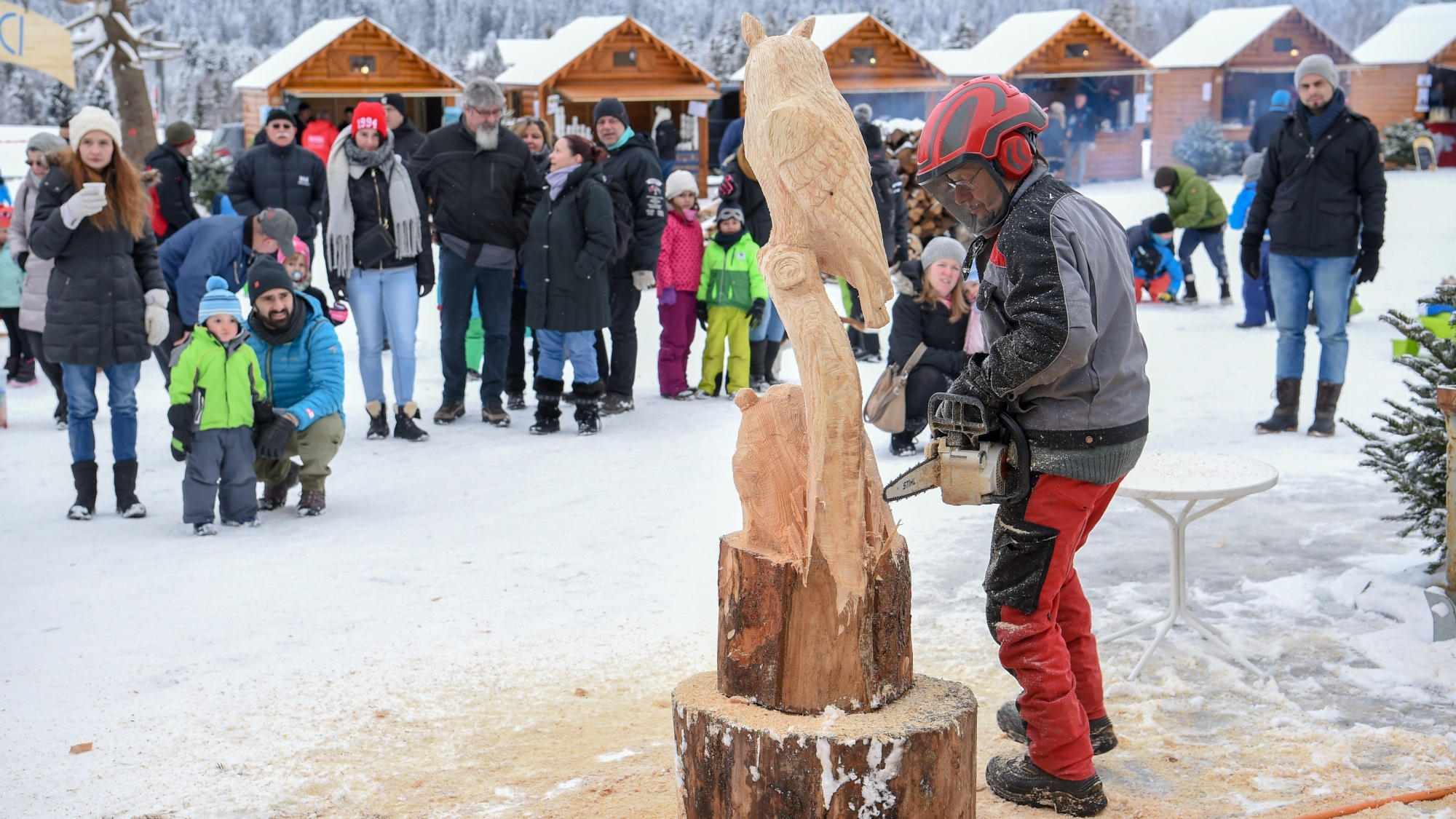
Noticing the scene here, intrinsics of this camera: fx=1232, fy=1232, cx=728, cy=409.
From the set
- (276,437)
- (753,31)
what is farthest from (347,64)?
(753,31)

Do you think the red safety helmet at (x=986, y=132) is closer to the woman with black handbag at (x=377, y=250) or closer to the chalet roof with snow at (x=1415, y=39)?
the woman with black handbag at (x=377, y=250)

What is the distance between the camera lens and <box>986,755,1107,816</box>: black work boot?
116 inches

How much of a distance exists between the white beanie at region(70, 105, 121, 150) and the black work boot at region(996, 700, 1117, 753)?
14.5 ft

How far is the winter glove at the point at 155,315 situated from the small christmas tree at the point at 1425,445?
4904 mm

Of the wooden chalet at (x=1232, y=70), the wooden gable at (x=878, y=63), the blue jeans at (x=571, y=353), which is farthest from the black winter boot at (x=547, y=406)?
the wooden chalet at (x=1232, y=70)

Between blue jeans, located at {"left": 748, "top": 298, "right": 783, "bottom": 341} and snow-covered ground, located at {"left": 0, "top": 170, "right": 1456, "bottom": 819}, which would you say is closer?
snow-covered ground, located at {"left": 0, "top": 170, "right": 1456, "bottom": 819}

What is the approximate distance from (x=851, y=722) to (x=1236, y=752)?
1.34 metres

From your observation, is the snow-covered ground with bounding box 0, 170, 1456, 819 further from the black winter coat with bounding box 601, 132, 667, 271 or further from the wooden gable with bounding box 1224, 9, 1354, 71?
the wooden gable with bounding box 1224, 9, 1354, 71

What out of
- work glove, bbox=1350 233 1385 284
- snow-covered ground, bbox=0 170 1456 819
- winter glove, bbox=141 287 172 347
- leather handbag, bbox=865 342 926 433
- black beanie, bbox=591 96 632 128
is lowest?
snow-covered ground, bbox=0 170 1456 819

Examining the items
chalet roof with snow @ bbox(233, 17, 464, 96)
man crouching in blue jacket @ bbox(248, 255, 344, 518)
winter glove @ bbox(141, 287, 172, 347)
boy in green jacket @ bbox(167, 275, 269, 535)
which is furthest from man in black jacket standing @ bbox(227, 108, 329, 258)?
chalet roof with snow @ bbox(233, 17, 464, 96)

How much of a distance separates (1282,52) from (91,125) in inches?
929

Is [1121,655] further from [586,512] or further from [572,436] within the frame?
[572,436]

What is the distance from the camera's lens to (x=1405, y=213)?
1587cm

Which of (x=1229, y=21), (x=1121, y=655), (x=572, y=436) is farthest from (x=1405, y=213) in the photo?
(x=1121, y=655)
